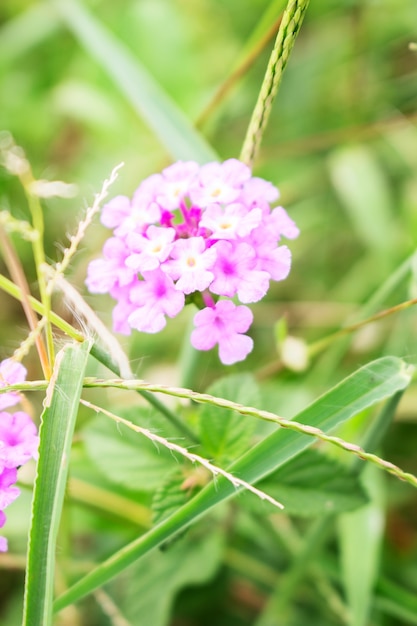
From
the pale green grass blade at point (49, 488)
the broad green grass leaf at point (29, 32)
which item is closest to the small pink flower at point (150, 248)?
the pale green grass blade at point (49, 488)

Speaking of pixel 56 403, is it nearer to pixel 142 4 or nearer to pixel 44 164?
pixel 44 164

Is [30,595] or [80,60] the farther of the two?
[80,60]

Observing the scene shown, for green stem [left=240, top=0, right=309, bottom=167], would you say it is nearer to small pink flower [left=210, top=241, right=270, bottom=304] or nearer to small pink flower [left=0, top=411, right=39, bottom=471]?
small pink flower [left=210, top=241, right=270, bottom=304]

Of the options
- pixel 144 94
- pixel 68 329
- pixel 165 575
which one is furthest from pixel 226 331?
pixel 144 94

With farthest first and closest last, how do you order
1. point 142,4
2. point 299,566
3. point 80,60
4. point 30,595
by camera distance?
point 80,60 < point 142,4 < point 299,566 < point 30,595

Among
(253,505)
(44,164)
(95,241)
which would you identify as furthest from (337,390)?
(44,164)

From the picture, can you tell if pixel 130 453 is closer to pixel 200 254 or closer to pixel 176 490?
pixel 176 490

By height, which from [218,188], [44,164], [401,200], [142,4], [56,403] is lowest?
[56,403]
